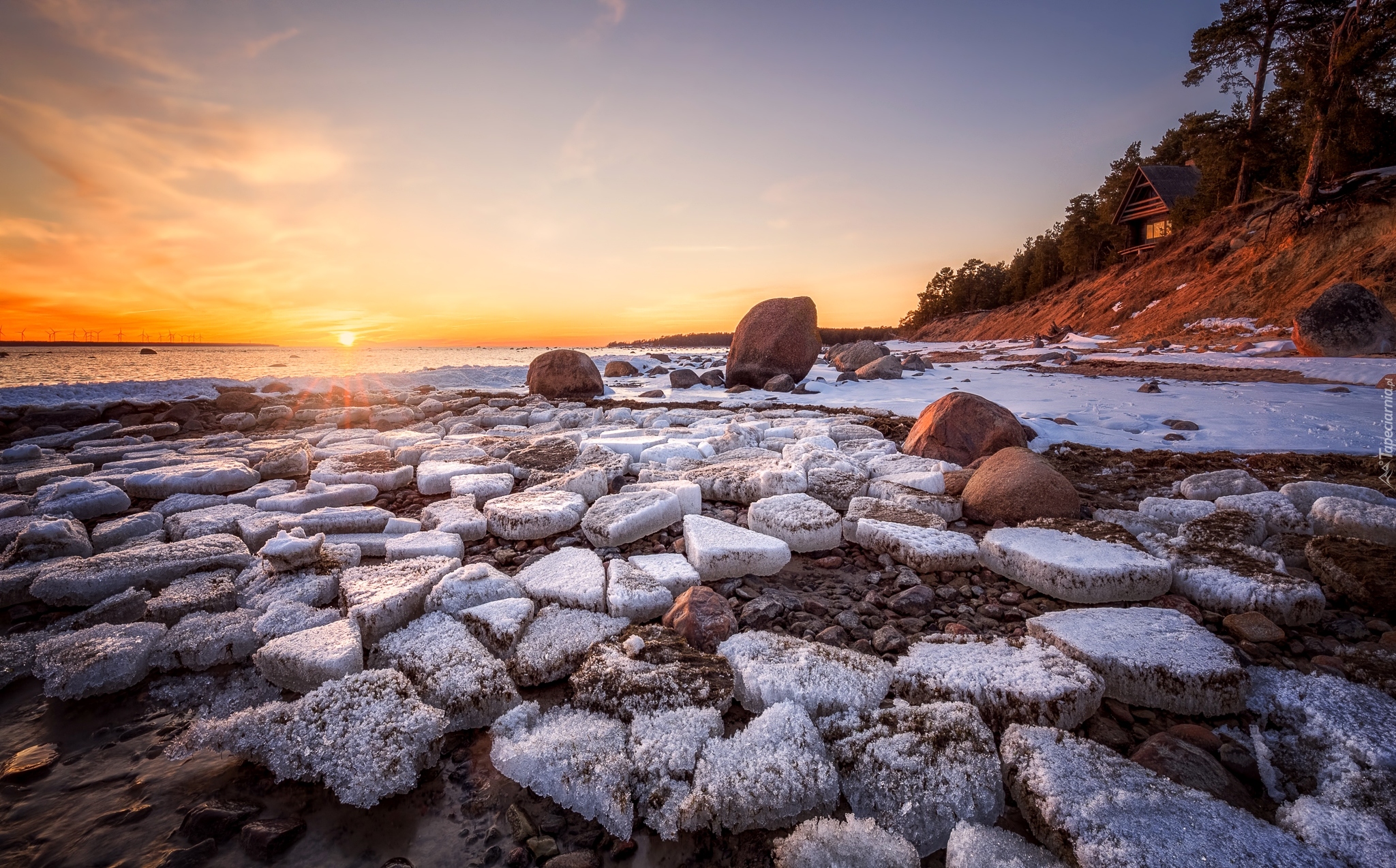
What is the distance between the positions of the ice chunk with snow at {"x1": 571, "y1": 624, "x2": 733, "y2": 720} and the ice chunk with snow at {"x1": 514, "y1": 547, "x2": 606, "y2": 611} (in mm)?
313

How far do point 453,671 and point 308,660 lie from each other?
0.49 m

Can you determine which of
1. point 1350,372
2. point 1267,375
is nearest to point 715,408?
point 1267,375

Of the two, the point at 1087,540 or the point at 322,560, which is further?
the point at 322,560

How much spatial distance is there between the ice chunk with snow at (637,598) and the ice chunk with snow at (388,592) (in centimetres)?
75

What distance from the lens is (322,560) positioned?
2.54m

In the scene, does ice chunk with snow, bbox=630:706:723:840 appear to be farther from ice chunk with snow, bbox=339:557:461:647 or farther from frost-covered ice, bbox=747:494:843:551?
frost-covered ice, bbox=747:494:843:551

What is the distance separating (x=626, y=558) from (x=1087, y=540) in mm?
2076

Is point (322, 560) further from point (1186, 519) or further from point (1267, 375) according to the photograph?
point (1267, 375)

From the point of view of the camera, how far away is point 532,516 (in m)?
2.82

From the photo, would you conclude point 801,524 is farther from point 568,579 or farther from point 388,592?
point 388,592

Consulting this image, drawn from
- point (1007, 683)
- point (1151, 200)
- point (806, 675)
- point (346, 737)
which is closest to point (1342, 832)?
point (1007, 683)

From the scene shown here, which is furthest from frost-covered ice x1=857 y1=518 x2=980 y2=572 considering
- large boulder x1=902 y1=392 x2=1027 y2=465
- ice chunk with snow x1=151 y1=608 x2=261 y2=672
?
ice chunk with snow x1=151 y1=608 x2=261 y2=672

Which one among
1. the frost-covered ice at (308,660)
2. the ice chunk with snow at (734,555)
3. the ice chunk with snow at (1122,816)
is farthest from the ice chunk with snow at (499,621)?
the ice chunk with snow at (1122,816)

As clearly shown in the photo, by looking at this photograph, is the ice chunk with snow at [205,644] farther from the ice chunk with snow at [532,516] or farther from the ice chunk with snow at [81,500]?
the ice chunk with snow at [81,500]
